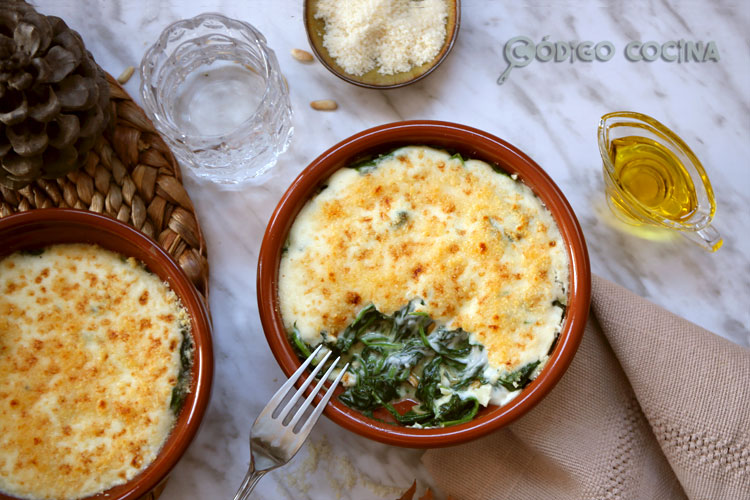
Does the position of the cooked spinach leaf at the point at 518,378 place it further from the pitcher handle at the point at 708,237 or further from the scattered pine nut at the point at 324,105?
the scattered pine nut at the point at 324,105

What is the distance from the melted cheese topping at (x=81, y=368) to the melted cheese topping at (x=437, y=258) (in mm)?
406

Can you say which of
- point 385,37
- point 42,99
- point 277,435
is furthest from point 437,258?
point 42,99

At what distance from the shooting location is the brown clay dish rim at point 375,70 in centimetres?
237

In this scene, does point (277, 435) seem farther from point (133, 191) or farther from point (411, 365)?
point (133, 191)

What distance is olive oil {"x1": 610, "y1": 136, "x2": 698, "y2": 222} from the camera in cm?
243

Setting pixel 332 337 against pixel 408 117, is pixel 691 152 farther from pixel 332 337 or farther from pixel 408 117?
pixel 332 337

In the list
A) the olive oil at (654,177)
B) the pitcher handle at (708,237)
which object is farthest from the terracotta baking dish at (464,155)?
the pitcher handle at (708,237)

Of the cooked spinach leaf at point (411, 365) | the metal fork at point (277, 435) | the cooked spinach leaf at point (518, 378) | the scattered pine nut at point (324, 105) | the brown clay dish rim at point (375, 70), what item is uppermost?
the brown clay dish rim at point (375, 70)

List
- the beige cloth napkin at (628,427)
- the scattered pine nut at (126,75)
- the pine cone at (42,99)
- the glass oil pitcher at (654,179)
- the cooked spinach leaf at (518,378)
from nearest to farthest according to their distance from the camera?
the pine cone at (42,99) < the cooked spinach leaf at (518,378) < the beige cloth napkin at (628,427) < the glass oil pitcher at (654,179) < the scattered pine nut at (126,75)

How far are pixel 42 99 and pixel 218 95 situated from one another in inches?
24.1

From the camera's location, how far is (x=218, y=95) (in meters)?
2.44

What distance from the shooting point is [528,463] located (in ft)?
7.61

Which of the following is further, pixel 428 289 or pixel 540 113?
pixel 540 113

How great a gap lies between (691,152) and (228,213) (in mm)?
1585
